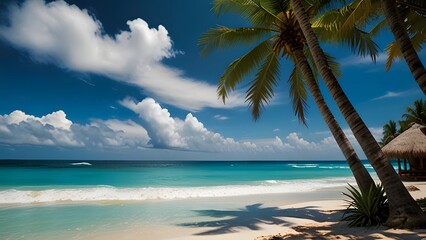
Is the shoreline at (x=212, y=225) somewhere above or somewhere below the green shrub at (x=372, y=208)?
below

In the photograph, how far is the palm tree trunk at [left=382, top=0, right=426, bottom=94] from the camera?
5000 mm

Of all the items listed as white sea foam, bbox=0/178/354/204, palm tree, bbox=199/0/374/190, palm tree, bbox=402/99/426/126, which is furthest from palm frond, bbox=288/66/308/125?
palm tree, bbox=402/99/426/126

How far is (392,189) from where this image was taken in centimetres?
483

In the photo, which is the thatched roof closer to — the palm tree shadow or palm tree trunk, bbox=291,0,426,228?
the palm tree shadow

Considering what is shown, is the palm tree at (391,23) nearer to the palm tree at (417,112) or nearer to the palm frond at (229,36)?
the palm frond at (229,36)

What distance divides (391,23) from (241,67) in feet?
14.9

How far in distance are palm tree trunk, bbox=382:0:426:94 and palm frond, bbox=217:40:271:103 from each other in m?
3.77

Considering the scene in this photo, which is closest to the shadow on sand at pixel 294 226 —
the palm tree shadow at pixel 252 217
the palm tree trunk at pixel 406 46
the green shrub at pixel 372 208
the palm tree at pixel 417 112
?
the palm tree shadow at pixel 252 217

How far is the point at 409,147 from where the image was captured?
1739 centimetres

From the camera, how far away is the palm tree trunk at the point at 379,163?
4.59m

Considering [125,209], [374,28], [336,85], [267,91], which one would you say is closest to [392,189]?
[336,85]

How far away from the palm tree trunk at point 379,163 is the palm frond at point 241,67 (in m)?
3.06

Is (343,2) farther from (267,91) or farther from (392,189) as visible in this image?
(392,189)

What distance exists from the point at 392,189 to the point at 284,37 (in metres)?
4.76
